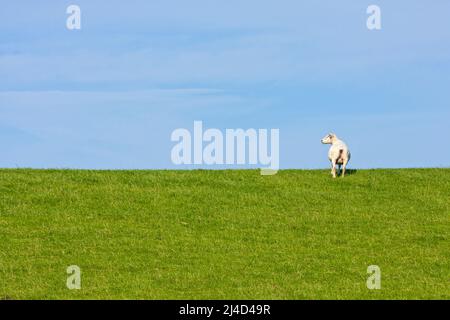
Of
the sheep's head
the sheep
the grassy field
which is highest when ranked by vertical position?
the sheep's head

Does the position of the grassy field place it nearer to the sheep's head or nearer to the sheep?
the sheep

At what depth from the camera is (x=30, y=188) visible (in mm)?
35906

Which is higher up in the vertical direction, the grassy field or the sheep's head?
the sheep's head

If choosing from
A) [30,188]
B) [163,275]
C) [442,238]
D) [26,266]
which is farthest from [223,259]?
[30,188]

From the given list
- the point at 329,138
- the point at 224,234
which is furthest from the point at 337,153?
the point at 224,234

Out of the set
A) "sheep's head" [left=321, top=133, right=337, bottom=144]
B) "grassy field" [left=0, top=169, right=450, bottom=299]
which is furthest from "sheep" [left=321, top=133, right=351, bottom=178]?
"grassy field" [left=0, top=169, right=450, bottom=299]

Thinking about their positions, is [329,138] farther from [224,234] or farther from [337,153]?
[224,234]

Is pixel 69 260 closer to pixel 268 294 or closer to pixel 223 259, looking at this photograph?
pixel 223 259

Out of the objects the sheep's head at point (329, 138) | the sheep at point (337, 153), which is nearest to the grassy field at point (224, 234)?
the sheep at point (337, 153)

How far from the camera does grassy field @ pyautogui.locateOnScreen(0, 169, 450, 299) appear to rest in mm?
23906

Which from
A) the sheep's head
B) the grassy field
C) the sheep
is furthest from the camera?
the sheep's head

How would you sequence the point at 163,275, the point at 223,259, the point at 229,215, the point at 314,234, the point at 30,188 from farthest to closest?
Result: the point at 30,188, the point at 229,215, the point at 314,234, the point at 223,259, the point at 163,275

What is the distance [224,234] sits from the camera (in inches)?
1169
